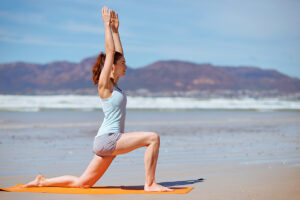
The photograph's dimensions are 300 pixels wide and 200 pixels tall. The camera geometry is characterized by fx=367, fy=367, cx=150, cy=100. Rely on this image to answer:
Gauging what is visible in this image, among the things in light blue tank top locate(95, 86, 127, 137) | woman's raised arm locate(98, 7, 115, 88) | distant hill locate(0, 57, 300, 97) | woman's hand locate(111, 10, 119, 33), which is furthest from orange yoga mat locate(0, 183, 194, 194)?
distant hill locate(0, 57, 300, 97)

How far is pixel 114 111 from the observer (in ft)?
13.4

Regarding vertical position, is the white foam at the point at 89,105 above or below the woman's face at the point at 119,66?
above

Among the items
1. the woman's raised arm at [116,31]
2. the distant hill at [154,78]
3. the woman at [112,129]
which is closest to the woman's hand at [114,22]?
the woman's raised arm at [116,31]

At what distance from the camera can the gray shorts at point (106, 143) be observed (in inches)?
161

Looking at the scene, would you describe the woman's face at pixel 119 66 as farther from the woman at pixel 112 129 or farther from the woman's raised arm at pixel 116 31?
the woman's raised arm at pixel 116 31

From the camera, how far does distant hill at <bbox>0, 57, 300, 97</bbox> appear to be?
A: 139 m

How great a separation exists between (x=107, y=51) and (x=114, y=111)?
2.29ft

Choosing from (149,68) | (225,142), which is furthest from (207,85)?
(225,142)

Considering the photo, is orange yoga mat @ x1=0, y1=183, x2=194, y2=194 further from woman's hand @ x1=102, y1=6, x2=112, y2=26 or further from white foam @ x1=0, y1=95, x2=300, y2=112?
white foam @ x1=0, y1=95, x2=300, y2=112

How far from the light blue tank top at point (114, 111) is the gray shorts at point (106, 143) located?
0.05 meters

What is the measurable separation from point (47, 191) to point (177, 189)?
153 cm

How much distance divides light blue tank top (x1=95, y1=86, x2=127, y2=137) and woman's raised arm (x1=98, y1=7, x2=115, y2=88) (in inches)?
7.0

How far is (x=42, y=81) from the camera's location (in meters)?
159

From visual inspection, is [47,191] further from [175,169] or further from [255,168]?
[255,168]
